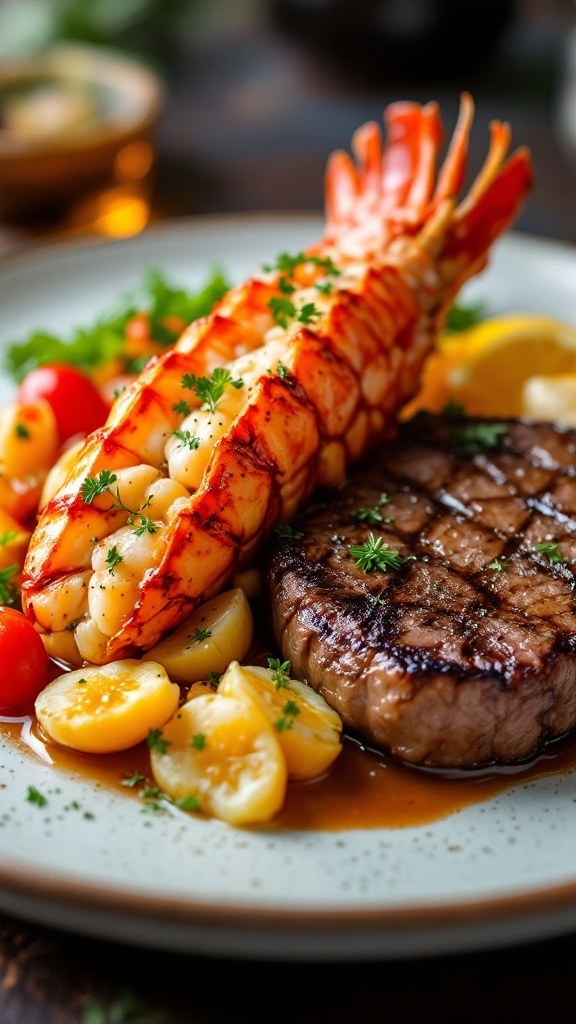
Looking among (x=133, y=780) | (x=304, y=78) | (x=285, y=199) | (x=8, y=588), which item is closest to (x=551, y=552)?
(x=133, y=780)

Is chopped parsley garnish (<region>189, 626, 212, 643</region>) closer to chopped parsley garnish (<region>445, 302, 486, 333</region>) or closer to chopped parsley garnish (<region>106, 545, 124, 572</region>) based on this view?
chopped parsley garnish (<region>106, 545, 124, 572</region>)

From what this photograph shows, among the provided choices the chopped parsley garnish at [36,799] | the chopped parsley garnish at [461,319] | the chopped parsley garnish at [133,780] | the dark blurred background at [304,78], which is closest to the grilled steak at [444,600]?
the chopped parsley garnish at [133,780]

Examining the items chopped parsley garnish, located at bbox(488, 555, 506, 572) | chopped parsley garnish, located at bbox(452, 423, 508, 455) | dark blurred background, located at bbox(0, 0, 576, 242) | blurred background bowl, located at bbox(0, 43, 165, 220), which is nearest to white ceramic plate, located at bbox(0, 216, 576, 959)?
chopped parsley garnish, located at bbox(488, 555, 506, 572)

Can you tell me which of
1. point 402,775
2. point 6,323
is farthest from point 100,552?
point 6,323

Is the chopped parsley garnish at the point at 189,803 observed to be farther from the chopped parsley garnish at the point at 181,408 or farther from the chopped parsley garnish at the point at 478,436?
the chopped parsley garnish at the point at 478,436

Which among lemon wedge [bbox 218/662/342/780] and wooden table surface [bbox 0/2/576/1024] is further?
lemon wedge [bbox 218/662/342/780]

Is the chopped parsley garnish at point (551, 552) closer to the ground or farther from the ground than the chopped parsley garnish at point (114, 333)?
closer to the ground

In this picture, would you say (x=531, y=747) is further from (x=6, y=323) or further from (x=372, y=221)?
(x=6, y=323)
